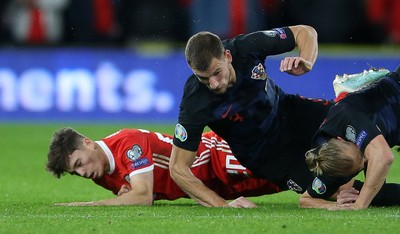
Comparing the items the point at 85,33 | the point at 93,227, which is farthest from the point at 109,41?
the point at 93,227

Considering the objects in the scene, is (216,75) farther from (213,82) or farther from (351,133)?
(351,133)


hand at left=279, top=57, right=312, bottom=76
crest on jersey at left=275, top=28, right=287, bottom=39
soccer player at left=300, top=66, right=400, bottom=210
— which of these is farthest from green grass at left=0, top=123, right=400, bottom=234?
crest on jersey at left=275, top=28, right=287, bottom=39

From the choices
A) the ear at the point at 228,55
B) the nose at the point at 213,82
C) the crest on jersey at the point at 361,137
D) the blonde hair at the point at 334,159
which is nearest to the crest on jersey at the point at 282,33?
the ear at the point at 228,55

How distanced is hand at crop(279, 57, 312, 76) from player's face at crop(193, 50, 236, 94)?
0.41m

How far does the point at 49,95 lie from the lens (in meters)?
17.5

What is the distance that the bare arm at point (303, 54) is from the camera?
26.8 ft

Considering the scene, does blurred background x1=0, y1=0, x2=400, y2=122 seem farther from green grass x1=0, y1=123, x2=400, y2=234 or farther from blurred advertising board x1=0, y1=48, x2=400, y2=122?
green grass x1=0, y1=123, x2=400, y2=234

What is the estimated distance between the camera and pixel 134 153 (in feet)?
29.0

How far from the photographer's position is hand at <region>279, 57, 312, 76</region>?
8117 mm

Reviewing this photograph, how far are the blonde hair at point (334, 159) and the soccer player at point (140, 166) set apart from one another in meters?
0.80

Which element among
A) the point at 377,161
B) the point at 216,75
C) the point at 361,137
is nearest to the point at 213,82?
the point at 216,75

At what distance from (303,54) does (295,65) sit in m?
0.48

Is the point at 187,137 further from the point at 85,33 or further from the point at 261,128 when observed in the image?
the point at 85,33

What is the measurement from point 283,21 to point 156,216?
36.2 feet
